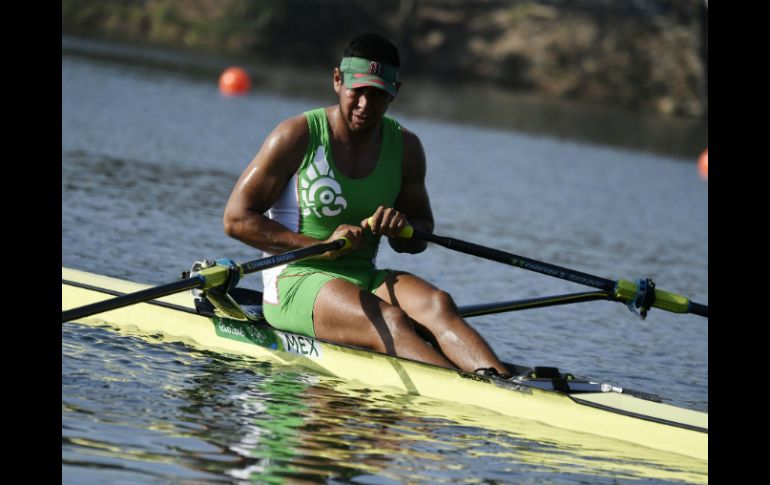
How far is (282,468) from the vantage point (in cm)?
541

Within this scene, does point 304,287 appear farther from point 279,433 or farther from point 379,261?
point 379,261

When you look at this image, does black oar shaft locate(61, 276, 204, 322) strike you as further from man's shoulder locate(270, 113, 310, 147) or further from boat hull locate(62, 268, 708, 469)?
man's shoulder locate(270, 113, 310, 147)

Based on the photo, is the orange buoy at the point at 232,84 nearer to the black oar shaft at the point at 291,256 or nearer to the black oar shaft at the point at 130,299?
the black oar shaft at the point at 291,256

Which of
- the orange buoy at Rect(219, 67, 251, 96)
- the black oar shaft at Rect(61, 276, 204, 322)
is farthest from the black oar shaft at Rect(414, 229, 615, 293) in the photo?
the orange buoy at Rect(219, 67, 251, 96)

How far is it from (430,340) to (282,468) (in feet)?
5.54

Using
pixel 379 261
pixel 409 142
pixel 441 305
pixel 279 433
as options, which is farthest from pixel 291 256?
pixel 379 261

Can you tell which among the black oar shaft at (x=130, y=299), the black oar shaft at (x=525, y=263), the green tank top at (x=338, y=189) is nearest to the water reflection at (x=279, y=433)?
the black oar shaft at (x=130, y=299)

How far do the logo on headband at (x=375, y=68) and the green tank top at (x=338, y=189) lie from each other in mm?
441

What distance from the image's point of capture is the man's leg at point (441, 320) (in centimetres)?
668

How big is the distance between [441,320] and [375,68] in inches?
54.8

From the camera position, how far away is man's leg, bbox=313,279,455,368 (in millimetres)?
6723
